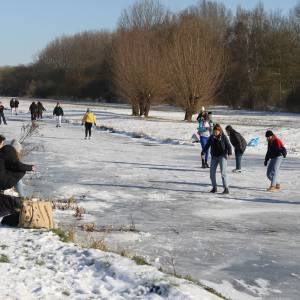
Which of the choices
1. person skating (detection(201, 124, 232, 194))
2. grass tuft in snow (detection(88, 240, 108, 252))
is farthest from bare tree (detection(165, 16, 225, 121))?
grass tuft in snow (detection(88, 240, 108, 252))

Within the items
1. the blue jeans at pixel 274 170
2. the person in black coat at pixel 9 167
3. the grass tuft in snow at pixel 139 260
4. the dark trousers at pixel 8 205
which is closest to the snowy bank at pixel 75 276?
the grass tuft in snow at pixel 139 260

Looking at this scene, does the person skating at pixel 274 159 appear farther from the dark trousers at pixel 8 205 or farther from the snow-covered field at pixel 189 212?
the dark trousers at pixel 8 205

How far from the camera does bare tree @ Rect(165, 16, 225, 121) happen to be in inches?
1634

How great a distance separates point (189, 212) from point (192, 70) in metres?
32.1

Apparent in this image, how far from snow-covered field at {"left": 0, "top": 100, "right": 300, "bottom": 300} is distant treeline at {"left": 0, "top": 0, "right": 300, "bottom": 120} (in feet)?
74.8

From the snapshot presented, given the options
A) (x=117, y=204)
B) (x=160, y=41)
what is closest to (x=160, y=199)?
(x=117, y=204)

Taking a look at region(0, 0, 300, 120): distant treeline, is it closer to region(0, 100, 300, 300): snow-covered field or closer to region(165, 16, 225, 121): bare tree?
region(165, 16, 225, 121): bare tree

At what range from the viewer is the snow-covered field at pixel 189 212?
691 cm

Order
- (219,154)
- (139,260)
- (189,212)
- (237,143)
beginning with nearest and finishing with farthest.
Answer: (139,260) → (189,212) → (219,154) → (237,143)

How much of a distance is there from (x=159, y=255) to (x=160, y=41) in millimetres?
45400

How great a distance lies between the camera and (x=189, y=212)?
1032 cm

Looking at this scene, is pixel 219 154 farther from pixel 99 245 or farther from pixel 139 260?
pixel 139 260

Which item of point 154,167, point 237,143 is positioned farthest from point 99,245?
point 154,167

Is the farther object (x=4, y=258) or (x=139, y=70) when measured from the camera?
(x=139, y=70)
